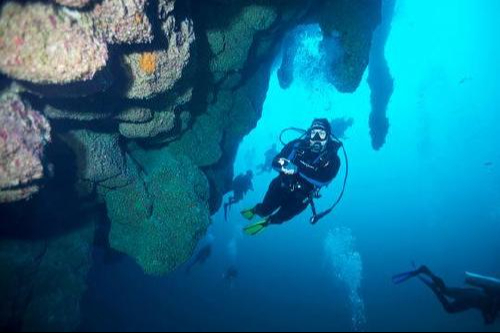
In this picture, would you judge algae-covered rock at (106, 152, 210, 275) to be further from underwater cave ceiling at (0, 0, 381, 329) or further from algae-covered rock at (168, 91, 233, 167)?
algae-covered rock at (168, 91, 233, 167)

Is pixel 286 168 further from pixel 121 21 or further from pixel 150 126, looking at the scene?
pixel 121 21

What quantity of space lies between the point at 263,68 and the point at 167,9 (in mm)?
5767

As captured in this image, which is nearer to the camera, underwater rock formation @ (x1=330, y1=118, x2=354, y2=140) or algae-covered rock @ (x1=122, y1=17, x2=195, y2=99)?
algae-covered rock @ (x1=122, y1=17, x2=195, y2=99)

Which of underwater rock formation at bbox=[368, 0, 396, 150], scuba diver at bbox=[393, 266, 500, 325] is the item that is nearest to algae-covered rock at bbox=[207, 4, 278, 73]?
scuba diver at bbox=[393, 266, 500, 325]

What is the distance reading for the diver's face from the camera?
6.35 meters

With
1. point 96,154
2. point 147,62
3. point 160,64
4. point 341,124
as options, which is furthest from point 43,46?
point 341,124

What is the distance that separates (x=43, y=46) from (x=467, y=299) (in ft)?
35.7

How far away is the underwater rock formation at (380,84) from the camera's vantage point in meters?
13.7

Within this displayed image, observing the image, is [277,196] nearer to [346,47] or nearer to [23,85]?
[346,47]

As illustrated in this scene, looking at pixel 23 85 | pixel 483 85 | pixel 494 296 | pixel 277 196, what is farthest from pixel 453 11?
pixel 23 85

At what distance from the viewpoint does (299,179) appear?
6.33 metres

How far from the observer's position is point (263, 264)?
37312mm

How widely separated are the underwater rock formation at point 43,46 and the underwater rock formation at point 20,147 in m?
0.44

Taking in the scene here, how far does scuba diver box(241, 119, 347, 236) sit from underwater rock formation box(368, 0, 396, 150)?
754 cm
